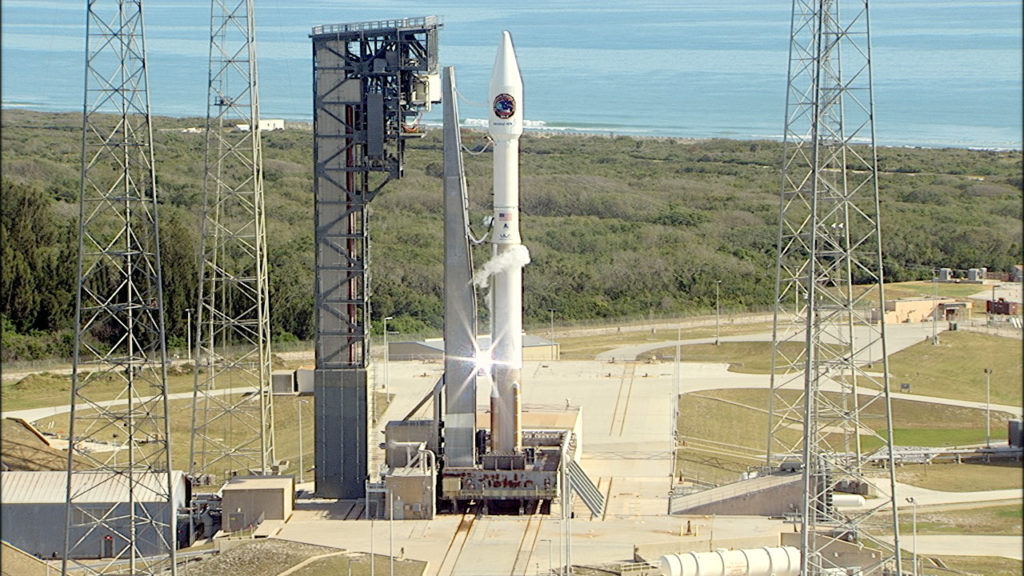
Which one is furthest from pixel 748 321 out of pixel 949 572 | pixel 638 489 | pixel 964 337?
pixel 949 572

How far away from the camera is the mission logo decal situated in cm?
4578

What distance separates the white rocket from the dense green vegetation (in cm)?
3360

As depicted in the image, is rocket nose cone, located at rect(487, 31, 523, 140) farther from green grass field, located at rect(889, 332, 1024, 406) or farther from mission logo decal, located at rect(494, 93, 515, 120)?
green grass field, located at rect(889, 332, 1024, 406)

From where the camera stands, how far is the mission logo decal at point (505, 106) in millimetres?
45781

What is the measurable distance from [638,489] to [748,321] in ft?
127

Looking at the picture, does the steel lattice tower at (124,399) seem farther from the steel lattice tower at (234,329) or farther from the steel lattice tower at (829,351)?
the steel lattice tower at (829,351)

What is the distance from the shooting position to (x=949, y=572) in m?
41.3

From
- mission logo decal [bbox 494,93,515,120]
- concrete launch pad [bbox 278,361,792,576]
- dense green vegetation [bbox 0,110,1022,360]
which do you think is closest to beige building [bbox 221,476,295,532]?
concrete launch pad [bbox 278,361,792,576]

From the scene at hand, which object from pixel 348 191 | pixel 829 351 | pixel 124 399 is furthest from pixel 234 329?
pixel 829 351

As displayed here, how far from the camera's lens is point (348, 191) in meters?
46.6

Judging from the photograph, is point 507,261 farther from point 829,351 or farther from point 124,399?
point 124,399

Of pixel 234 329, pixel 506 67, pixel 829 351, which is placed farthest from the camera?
pixel 234 329

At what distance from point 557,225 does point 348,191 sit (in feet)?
258

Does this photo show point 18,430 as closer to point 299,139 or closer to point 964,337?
point 964,337
